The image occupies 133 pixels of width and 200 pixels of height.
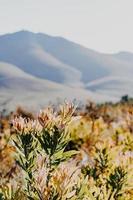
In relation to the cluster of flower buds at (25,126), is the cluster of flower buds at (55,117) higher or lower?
higher

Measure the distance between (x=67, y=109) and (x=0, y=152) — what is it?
594 cm

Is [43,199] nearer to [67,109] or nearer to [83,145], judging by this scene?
[67,109]

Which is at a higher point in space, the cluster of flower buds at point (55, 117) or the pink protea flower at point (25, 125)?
the cluster of flower buds at point (55, 117)

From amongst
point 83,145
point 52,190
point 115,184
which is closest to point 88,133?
point 83,145

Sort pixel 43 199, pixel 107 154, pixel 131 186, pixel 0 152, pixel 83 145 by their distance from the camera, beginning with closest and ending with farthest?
pixel 43 199 → pixel 131 186 → pixel 107 154 → pixel 0 152 → pixel 83 145

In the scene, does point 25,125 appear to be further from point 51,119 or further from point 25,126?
point 51,119

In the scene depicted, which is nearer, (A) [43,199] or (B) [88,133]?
(A) [43,199]

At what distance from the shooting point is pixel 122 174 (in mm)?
3332

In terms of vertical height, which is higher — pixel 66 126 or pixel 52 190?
pixel 66 126

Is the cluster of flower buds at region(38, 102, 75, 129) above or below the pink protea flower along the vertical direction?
above

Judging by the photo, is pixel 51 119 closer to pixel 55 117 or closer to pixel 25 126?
pixel 55 117

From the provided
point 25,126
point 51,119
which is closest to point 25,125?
point 25,126

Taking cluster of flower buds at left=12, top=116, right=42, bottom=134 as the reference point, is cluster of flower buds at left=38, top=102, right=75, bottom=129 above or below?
above

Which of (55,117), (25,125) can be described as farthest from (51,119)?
(25,125)
